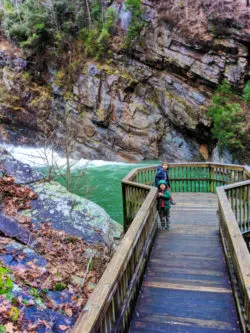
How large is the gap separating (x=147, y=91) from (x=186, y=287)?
2106cm

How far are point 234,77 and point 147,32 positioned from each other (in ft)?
28.0

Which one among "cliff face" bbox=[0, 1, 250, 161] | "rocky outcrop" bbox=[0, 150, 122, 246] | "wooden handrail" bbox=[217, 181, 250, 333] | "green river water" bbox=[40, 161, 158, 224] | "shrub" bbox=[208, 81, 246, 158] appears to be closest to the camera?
"wooden handrail" bbox=[217, 181, 250, 333]

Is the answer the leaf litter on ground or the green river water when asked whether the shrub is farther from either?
the leaf litter on ground

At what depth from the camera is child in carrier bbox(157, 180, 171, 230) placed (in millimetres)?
5758

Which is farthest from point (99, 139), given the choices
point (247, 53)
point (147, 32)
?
point (247, 53)

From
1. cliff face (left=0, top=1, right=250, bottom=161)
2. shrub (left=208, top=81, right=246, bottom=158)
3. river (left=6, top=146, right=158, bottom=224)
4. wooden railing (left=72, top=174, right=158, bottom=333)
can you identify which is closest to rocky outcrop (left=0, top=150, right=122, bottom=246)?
river (left=6, top=146, right=158, bottom=224)

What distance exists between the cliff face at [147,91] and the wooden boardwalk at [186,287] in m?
14.5

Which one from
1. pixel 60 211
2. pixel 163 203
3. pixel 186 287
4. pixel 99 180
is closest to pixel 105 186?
pixel 99 180

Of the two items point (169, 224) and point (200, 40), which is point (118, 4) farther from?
point (169, 224)

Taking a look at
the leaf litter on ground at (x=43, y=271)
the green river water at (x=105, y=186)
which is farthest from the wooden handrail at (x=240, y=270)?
the green river water at (x=105, y=186)

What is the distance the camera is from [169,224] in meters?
5.97

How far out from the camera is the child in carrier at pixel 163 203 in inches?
227

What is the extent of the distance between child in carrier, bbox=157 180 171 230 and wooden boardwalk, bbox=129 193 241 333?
0.24 metres

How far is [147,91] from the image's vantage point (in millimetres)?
22984
